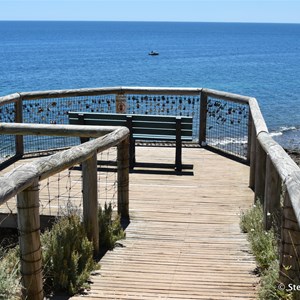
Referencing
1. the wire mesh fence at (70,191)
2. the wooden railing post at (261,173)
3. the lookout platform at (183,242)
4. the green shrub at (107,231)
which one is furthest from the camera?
the wire mesh fence at (70,191)

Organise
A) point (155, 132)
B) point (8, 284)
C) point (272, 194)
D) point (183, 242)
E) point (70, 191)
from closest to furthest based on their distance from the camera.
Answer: point (8, 284)
point (272, 194)
point (183, 242)
point (70, 191)
point (155, 132)

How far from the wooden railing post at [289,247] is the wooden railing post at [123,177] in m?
2.80

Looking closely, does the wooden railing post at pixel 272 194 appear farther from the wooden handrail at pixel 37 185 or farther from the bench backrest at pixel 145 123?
the bench backrest at pixel 145 123

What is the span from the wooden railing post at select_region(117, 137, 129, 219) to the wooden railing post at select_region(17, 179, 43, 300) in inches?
105

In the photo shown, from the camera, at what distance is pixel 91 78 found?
183 feet

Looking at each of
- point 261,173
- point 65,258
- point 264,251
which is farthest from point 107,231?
point 261,173

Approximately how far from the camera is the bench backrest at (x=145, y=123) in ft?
31.6

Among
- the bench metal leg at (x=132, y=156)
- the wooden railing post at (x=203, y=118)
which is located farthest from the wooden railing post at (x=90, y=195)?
the wooden railing post at (x=203, y=118)

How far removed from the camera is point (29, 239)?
12.9 ft

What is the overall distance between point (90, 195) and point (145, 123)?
14.6ft

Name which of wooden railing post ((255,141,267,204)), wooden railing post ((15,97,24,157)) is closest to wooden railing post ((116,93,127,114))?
wooden railing post ((15,97,24,157))

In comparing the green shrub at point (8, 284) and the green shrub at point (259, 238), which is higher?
the green shrub at point (8, 284)

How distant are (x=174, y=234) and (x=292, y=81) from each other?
47353 millimetres

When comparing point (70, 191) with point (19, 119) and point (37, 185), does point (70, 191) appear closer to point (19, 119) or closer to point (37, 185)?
point (19, 119)
